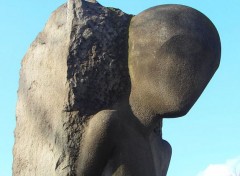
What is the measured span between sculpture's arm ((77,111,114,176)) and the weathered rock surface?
0.03 m

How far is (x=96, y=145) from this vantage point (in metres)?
1.93

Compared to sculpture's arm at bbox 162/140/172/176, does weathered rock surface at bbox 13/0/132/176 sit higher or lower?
higher

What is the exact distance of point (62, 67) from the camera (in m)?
2.01

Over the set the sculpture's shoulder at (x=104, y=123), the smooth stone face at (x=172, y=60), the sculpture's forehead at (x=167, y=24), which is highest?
the sculpture's forehead at (x=167, y=24)

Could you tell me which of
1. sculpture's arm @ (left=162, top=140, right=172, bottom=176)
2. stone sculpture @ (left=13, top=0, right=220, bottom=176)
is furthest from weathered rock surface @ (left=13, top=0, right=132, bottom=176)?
sculpture's arm @ (left=162, top=140, right=172, bottom=176)

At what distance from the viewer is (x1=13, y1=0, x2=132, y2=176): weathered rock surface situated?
1961mm

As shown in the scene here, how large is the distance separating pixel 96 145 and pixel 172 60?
0.45m

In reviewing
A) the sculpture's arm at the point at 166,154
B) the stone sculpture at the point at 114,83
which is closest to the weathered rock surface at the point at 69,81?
the stone sculpture at the point at 114,83

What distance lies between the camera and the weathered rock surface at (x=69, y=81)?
1.96 m

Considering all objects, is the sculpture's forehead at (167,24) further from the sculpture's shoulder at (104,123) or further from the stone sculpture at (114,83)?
the sculpture's shoulder at (104,123)

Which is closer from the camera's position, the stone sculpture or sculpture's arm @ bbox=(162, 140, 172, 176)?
the stone sculpture

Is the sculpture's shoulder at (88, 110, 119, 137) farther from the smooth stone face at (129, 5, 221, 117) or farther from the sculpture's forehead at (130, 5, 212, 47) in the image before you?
the sculpture's forehead at (130, 5, 212, 47)

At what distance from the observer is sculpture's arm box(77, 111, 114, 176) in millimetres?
1932

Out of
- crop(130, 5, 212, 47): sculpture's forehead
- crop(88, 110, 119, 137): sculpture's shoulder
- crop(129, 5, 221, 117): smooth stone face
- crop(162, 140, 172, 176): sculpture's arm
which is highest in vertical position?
crop(130, 5, 212, 47): sculpture's forehead
